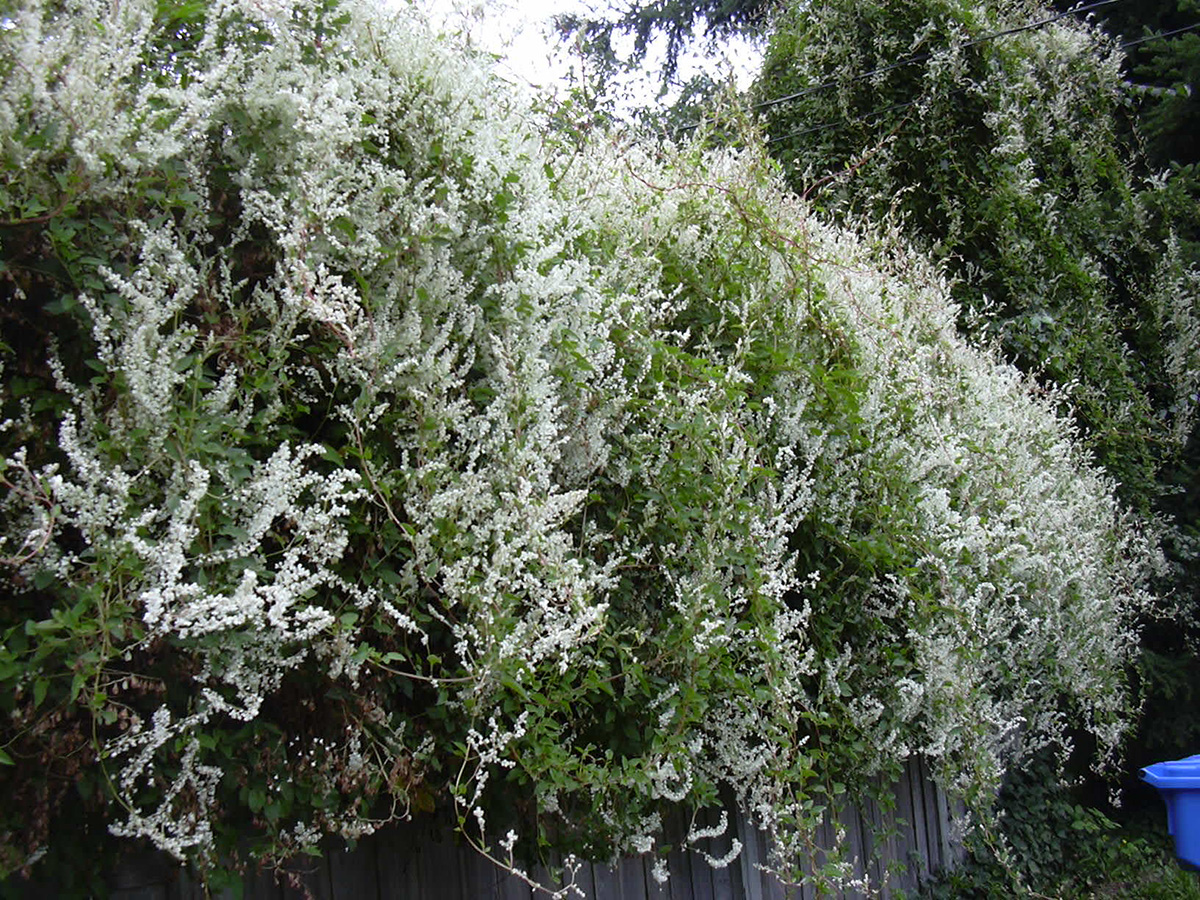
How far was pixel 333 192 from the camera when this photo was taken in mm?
2225

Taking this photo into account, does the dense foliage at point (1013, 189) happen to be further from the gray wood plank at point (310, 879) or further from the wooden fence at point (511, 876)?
the gray wood plank at point (310, 879)

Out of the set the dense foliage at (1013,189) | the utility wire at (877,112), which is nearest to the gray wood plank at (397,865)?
the dense foliage at (1013,189)

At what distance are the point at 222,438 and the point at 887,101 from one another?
733 centimetres

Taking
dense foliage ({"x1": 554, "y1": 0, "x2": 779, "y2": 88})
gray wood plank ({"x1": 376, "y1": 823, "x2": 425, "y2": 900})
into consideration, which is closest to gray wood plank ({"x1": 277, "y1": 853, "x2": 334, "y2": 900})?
gray wood plank ({"x1": 376, "y1": 823, "x2": 425, "y2": 900})

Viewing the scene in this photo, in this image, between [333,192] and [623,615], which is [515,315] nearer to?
[333,192]

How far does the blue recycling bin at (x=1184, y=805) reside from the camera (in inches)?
194

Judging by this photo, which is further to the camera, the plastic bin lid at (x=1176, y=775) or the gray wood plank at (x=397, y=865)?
the plastic bin lid at (x=1176, y=775)

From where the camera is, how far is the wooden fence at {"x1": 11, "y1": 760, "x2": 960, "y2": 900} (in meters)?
2.22

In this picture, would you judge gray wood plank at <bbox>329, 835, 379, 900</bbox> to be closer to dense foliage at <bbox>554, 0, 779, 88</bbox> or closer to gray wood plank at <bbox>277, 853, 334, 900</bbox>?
gray wood plank at <bbox>277, 853, 334, 900</bbox>

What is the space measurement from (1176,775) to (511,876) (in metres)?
3.77

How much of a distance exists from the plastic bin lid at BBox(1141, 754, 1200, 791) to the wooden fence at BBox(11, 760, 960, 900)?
3.65 feet

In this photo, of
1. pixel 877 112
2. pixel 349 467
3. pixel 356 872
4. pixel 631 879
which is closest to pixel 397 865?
pixel 356 872

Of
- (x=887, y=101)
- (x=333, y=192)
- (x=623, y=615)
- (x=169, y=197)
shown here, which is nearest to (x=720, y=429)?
(x=623, y=615)

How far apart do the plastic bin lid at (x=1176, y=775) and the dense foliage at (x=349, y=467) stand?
7.81 feet
